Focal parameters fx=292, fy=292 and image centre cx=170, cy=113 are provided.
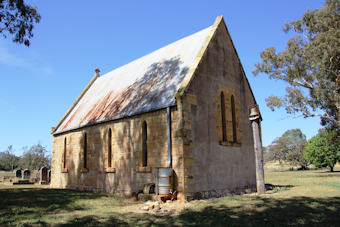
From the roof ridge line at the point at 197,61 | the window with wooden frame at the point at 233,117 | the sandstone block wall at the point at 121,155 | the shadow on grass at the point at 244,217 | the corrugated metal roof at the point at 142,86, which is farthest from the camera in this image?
the window with wooden frame at the point at 233,117

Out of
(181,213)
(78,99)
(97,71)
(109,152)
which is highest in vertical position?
(97,71)

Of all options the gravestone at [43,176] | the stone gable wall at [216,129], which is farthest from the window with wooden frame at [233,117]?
the gravestone at [43,176]

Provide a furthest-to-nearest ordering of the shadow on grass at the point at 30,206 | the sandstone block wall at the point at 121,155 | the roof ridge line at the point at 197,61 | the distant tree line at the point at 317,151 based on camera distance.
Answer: the distant tree line at the point at 317,151
the sandstone block wall at the point at 121,155
the roof ridge line at the point at 197,61
the shadow on grass at the point at 30,206

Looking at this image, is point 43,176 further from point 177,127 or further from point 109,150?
point 177,127

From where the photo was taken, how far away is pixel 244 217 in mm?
9625

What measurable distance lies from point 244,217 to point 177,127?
17.0ft

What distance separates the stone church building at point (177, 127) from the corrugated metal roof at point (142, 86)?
80mm

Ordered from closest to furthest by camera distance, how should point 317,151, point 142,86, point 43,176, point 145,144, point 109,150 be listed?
point 145,144 < point 109,150 < point 142,86 < point 43,176 < point 317,151

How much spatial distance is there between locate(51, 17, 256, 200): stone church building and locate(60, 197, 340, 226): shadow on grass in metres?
2.70

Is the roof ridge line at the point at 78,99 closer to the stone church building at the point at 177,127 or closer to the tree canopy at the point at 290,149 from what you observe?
the stone church building at the point at 177,127

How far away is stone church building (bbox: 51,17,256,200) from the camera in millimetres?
13727

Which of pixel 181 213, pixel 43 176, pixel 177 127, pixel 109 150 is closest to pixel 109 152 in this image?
pixel 109 150

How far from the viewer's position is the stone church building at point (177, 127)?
45.0 ft

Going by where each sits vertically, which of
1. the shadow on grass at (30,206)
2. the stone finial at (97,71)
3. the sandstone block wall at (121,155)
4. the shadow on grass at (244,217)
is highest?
the stone finial at (97,71)
